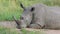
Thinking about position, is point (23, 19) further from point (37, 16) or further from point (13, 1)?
point (13, 1)

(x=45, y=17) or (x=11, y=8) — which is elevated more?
(x=45, y=17)

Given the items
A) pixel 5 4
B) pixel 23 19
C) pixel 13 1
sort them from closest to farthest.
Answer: pixel 23 19
pixel 5 4
pixel 13 1

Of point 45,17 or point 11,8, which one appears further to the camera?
point 11,8

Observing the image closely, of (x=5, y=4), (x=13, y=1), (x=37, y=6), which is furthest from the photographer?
(x=13, y=1)

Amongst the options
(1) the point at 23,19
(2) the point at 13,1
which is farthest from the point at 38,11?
(2) the point at 13,1

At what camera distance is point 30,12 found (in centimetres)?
800

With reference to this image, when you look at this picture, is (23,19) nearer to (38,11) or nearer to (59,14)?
(38,11)

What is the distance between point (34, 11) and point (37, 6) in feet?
0.69

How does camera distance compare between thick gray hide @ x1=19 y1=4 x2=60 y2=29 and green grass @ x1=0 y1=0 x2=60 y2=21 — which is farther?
green grass @ x1=0 y1=0 x2=60 y2=21

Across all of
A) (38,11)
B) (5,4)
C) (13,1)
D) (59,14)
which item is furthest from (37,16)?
(13,1)

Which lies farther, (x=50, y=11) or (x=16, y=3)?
(x=16, y=3)

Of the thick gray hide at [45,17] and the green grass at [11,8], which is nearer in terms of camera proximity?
the thick gray hide at [45,17]

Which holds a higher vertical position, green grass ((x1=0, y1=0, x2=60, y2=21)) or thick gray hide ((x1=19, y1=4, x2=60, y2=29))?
thick gray hide ((x1=19, y1=4, x2=60, y2=29))

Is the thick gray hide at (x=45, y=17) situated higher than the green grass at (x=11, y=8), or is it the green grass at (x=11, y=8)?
the thick gray hide at (x=45, y=17)
